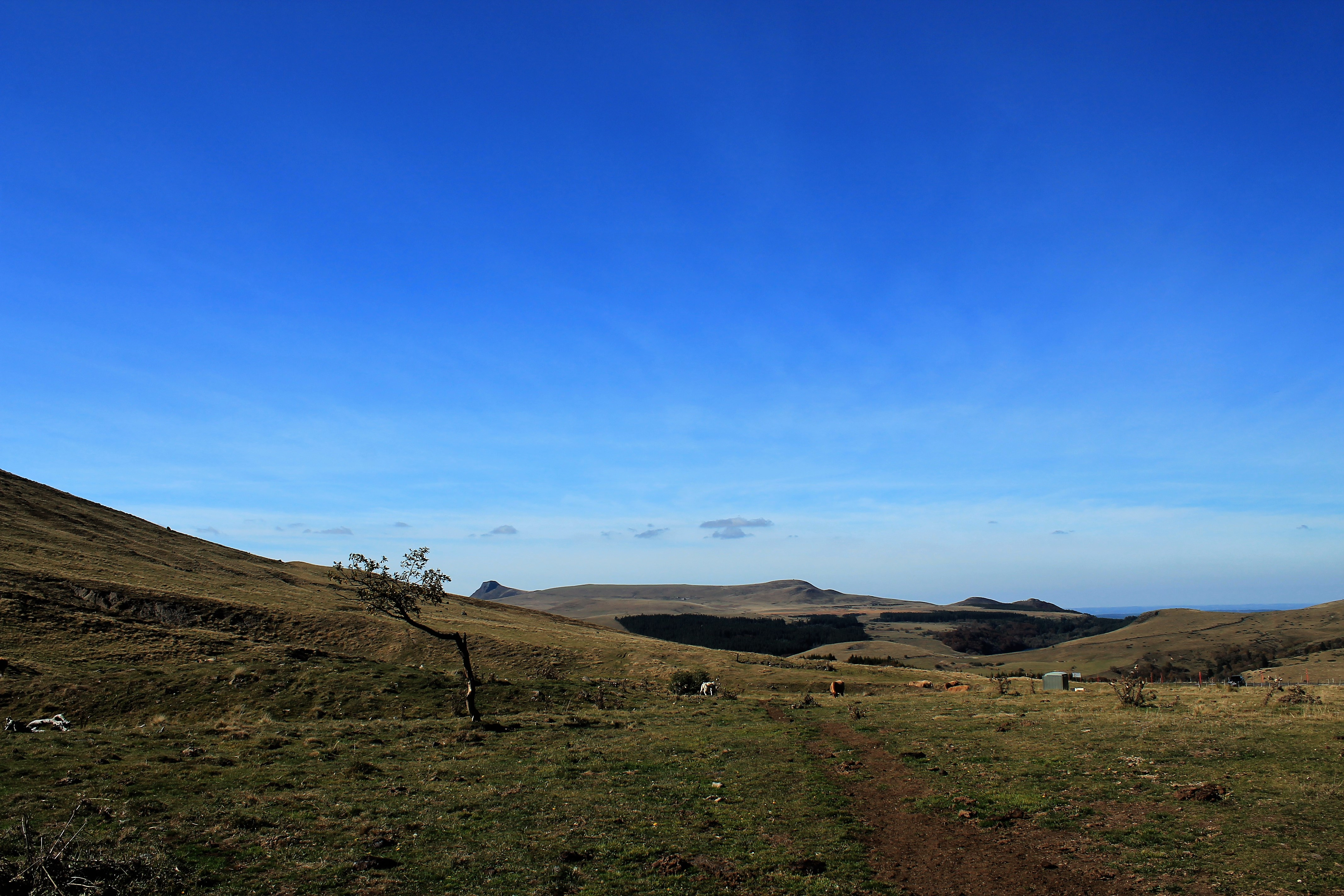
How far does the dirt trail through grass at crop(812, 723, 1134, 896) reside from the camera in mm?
13406

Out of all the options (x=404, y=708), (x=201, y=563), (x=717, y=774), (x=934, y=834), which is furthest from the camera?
(x=201, y=563)

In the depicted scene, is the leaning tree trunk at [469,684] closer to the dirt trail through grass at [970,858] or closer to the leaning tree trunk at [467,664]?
the leaning tree trunk at [467,664]

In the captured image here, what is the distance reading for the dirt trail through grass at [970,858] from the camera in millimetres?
13406

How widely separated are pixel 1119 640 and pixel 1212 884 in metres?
138

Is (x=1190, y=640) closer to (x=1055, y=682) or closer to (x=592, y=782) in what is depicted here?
(x=1055, y=682)

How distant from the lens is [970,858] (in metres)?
15.0

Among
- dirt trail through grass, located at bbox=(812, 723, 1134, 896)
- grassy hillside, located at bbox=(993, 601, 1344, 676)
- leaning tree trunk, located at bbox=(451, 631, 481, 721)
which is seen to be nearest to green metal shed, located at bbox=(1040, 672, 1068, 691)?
dirt trail through grass, located at bbox=(812, 723, 1134, 896)

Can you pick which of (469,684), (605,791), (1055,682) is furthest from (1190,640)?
(605,791)

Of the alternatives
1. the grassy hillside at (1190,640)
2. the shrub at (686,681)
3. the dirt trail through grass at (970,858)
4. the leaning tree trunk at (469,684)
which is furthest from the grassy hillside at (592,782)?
the grassy hillside at (1190,640)

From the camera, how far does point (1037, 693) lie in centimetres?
4684

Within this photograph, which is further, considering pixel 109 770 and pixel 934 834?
pixel 109 770

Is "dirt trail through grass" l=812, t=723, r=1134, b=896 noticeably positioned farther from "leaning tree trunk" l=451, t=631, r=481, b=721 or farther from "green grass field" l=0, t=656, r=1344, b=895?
"leaning tree trunk" l=451, t=631, r=481, b=721

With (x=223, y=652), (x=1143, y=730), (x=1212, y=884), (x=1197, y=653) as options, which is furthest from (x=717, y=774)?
(x=1197, y=653)

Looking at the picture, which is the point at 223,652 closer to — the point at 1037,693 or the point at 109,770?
the point at 109,770
